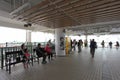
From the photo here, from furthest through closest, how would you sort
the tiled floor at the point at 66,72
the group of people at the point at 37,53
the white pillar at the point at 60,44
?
the white pillar at the point at 60,44
the group of people at the point at 37,53
the tiled floor at the point at 66,72

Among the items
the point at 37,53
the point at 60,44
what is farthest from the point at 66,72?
the point at 60,44

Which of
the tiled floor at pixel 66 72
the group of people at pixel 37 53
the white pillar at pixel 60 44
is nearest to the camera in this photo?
the tiled floor at pixel 66 72

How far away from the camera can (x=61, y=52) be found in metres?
11.9

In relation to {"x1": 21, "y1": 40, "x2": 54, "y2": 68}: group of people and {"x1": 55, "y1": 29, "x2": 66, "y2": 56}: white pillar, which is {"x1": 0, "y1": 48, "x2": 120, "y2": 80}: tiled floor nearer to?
{"x1": 21, "y1": 40, "x2": 54, "y2": 68}: group of people

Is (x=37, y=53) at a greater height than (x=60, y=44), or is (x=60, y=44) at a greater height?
(x=60, y=44)

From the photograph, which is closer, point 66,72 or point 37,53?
point 66,72

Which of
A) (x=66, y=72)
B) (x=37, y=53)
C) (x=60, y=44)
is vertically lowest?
(x=66, y=72)

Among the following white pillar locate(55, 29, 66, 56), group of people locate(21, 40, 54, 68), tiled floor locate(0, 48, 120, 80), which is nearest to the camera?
tiled floor locate(0, 48, 120, 80)

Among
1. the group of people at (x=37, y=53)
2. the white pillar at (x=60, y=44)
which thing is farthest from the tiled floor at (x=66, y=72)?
the white pillar at (x=60, y=44)

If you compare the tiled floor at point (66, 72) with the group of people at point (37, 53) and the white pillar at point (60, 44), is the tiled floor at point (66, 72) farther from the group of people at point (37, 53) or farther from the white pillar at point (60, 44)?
the white pillar at point (60, 44)

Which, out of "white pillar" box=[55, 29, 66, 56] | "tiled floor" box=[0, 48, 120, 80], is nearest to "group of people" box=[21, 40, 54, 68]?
"tiled floor" box=[0, 48, 120, 80]

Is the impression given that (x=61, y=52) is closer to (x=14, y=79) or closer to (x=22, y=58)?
(x=22, y=58)

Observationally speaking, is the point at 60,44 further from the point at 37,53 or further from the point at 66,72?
the point at 66,72

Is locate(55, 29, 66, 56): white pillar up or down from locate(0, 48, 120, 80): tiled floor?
up
